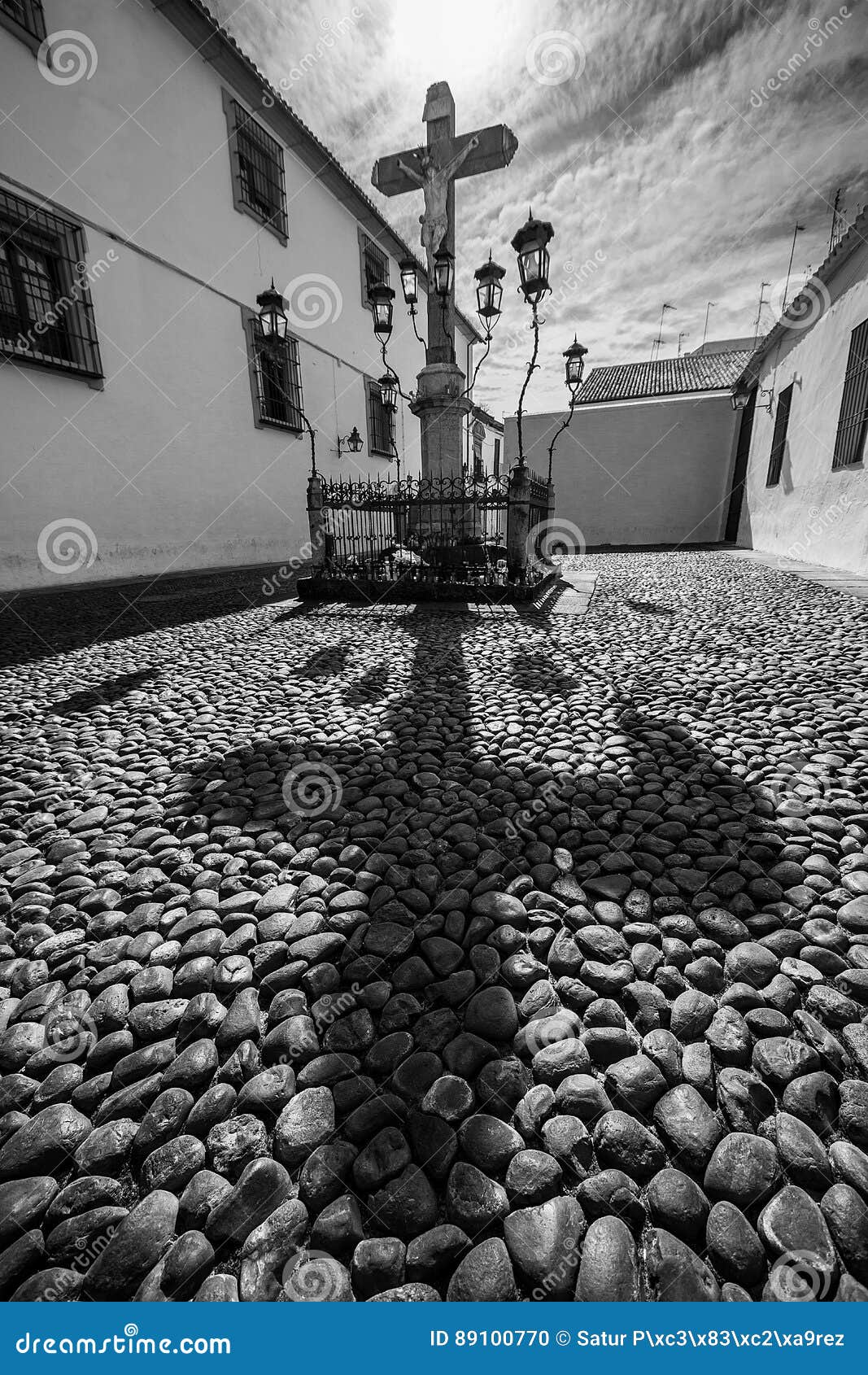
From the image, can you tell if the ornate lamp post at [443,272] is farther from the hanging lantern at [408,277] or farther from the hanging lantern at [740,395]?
the hanging lantern at [740,395]

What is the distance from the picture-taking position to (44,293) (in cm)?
780

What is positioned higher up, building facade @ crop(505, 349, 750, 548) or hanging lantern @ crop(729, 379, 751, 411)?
hanging lantern @ crop(729, 379, 751, 411)

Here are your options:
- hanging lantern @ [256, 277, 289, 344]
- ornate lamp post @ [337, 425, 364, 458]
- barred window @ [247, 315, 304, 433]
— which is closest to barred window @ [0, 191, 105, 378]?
hanging lantern @ [256, 277, 289, 344]

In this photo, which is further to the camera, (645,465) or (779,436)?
(645,465)

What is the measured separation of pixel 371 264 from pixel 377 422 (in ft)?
14.3

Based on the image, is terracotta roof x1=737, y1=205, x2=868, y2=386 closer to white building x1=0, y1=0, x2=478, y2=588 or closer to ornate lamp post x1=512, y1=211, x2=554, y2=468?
ornate lamp post x1=512, y1=211, x2=554, y2=468

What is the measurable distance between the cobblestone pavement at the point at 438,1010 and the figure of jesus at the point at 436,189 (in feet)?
28.7

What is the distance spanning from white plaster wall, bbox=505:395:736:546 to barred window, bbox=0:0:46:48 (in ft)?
46.8

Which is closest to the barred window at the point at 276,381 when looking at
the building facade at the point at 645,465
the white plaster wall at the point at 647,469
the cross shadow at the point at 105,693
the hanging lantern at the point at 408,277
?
the hanging lantern at the point at 408,277

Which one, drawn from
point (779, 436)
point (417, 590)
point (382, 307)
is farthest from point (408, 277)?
point (779, 436)

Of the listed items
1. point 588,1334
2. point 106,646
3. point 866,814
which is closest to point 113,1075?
Answer: point 588,1334

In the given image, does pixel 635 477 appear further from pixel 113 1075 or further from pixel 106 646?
pixel 113 1075

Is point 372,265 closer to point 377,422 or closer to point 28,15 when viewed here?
point 377,422

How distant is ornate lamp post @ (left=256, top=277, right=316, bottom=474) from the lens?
9.64m
